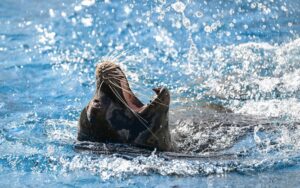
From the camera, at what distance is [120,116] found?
4996 mm

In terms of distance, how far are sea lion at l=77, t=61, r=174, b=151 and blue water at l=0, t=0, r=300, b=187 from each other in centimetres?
15

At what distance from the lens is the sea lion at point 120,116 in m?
4.89

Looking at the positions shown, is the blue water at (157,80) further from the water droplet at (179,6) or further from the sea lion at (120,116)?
the sea lion at (120,116)

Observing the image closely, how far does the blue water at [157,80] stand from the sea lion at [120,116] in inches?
6.0

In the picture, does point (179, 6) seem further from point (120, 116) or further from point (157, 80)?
point (120, 116)

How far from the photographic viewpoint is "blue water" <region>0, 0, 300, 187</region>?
16.7 feet

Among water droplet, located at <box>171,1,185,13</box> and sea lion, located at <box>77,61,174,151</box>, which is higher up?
water droplet, located at <box>171,1,185,13</box>

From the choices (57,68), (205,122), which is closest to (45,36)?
(57,68)

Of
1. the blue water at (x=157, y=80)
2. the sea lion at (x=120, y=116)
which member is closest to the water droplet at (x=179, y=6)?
the blue water at (x=157, y=80)

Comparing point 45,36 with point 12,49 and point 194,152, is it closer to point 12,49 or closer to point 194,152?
point 12,49

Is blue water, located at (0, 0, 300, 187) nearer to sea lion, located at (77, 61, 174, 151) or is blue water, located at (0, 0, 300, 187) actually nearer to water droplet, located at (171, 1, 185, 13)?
water droplet, located at (171, 1, 185, 13)

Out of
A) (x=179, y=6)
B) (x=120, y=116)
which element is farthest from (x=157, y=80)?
(x=120, y=116)

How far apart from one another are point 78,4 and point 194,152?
613 centimetres

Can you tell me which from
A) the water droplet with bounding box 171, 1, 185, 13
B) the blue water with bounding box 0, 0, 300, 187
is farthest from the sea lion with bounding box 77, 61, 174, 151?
the water droplet with bounding box 171, 1, 185, 13
